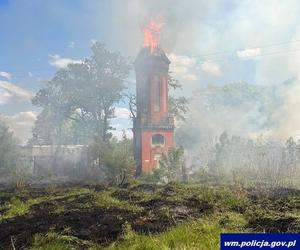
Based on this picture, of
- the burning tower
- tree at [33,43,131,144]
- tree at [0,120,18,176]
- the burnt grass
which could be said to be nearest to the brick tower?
the burning tower

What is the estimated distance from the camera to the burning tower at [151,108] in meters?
36.3

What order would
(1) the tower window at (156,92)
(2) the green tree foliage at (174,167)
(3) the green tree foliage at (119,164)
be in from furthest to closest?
(1) the tower window at (156,92)
(2) the green tree foliage at (174,167)
(3) the green tree foliage at (119,164)

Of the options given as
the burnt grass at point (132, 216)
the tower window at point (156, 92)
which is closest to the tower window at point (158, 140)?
the tower window at point (156, 92)

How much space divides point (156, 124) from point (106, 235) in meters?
29.3

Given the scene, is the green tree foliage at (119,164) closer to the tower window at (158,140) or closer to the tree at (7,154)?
the tower window at (158,140)

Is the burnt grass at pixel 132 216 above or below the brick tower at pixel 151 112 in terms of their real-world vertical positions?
below

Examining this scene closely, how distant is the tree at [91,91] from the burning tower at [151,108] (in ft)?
21.3

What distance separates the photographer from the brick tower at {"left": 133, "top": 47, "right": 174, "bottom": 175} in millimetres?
36281

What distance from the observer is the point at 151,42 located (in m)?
39.6

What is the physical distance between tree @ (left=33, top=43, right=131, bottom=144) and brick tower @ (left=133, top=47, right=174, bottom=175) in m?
6.51

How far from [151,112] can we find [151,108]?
1.35 feet

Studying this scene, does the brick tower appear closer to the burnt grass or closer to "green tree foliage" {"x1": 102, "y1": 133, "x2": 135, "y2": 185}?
"green tree foliage" {"x1": 102, "y1": 133, "x2": 135, "y2": 185}

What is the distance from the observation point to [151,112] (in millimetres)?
37344

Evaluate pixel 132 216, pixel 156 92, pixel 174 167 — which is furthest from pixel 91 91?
pixel 132 216
